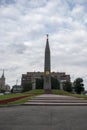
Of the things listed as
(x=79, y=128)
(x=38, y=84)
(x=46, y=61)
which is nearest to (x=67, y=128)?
(x=79, y=128)

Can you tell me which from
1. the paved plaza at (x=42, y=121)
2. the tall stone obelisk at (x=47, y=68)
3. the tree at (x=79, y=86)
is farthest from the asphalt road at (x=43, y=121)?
the tree at (x=79, y=86)

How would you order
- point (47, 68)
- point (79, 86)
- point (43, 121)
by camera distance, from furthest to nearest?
point (79, 86), point (47, 68), point (43, 121)

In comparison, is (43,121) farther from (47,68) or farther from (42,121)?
(47,68)

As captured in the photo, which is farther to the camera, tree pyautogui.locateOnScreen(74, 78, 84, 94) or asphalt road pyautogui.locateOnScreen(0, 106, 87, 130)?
tree pyautogui.locateOnScreen(74, 78, 84, 94)

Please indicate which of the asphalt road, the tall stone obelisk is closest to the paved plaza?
the asphalt road

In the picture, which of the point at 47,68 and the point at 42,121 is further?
the point at 47,68

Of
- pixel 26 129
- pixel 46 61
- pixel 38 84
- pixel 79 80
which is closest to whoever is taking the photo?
pixel 26 129

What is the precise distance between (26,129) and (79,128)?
72.4 inches

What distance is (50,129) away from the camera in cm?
760

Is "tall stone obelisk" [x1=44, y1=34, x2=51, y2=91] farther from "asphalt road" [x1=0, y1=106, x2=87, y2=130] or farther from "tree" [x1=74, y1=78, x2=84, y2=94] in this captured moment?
"asphalt road" [x1=0, y1=106, x2=87, y2=130]

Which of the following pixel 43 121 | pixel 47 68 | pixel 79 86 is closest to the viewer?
pixel 43 121

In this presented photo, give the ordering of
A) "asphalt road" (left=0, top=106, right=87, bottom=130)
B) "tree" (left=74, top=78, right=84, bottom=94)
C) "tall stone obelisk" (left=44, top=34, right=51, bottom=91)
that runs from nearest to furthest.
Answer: "asphalt road" (left=0, top=106, right=87, bottom=130)
"tall stone obelisk" (left=44, top=34, right=51, bottom=91)
"tree" (left=74, top=78, right=84, bottom=94)

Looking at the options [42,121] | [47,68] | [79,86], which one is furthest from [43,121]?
[79,86]

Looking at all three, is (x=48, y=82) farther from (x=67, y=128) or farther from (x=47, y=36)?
(x=67, y=128)
